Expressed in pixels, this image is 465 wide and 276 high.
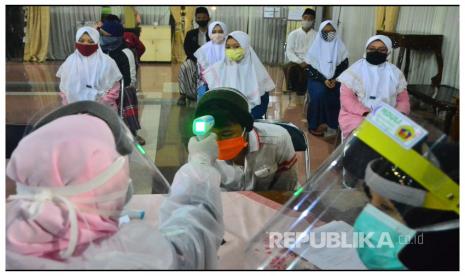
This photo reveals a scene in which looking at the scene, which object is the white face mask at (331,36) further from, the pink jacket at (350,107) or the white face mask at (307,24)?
the pink jacket at (350,107)

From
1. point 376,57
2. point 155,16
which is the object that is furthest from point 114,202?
point 155,16

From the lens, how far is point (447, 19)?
3.86m

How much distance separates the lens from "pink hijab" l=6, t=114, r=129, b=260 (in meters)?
0.64

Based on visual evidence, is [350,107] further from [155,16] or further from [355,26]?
[155,16]

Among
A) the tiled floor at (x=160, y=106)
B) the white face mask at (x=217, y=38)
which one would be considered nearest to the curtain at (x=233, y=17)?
the tiled floor at (x=160, y=106)

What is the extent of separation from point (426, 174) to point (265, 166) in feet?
3.30

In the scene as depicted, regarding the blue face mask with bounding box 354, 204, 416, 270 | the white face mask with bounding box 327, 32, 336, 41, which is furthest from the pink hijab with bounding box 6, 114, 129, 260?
the white face mask with bounding box 327, 32, 336, 41

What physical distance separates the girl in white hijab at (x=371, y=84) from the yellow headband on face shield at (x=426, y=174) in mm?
1928

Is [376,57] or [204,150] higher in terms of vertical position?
[376,57]

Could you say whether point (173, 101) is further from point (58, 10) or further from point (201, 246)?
point (201, 246)

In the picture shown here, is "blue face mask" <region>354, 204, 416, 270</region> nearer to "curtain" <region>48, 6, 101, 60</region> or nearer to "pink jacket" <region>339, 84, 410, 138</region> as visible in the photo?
"pink jacket" <region>339, 84, 410, 138</region>

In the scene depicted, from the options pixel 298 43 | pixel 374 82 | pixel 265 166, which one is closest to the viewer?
pixel 265 166

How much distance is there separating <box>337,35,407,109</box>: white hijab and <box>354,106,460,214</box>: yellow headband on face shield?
2.10 meters

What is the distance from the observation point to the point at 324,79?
377 centimetres
